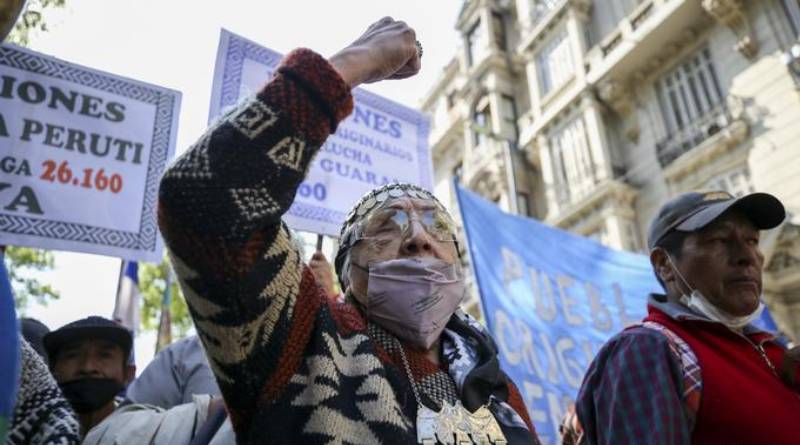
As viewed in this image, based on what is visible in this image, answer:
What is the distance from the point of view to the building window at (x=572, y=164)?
1476 cm

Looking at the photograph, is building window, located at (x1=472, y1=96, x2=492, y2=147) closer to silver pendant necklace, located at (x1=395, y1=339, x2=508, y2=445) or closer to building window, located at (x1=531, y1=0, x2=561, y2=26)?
building window, located at (x1=531, y1=0, x2=561, y2=26)

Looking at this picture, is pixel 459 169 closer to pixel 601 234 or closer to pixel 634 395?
pixel 601 234

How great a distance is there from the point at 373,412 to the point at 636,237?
13794mm

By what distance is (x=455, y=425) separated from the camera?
1312 mm

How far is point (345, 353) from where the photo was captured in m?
1.25

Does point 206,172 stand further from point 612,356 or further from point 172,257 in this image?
point 612,356

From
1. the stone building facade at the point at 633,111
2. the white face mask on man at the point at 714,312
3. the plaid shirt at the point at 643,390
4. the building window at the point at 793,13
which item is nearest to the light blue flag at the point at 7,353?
the plaid shirt at the point at 643,390

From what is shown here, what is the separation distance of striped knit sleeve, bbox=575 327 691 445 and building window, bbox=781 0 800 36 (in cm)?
1094

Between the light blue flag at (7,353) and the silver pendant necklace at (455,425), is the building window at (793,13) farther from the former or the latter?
the light blue flag at (7,353)

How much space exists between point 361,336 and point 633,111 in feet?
48.7

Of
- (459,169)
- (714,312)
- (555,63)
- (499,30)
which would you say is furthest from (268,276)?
(499,30)

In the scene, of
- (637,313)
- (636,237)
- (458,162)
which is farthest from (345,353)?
(458,162)

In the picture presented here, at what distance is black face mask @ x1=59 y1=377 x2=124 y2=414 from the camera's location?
243cm

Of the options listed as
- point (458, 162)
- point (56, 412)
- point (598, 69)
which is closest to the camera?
point (56, 412)
